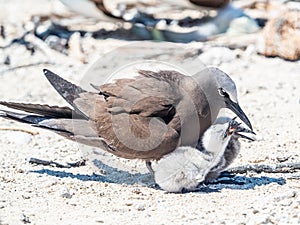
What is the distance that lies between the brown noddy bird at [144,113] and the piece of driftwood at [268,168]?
1.16ft

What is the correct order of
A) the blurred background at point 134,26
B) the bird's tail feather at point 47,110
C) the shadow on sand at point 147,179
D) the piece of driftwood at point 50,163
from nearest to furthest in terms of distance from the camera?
the shadow on sand at point 147,179 → the bird's tail feather at point 47,110 → the piece of driftwood at point 50,163 → the blurred background at point 134,26

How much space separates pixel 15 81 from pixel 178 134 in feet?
11.5

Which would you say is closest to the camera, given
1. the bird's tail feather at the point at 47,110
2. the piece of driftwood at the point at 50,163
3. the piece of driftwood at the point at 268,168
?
the piece of driftwood at the point at 268,168

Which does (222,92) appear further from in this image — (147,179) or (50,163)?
(50,163)

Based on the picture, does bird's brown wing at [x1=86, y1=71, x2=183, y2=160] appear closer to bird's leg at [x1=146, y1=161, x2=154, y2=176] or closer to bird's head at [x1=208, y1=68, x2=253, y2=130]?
bird's leg at [x1=146, y1=161, x2=154, y2=176]

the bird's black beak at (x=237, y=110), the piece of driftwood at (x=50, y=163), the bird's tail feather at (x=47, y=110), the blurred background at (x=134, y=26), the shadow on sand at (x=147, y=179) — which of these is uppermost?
the bird's black beak at (x=237, y=110)

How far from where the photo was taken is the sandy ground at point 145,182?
449 centimetres

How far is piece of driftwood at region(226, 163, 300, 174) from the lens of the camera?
543 cm

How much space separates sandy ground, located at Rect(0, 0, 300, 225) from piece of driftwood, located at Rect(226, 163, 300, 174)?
0.04 m

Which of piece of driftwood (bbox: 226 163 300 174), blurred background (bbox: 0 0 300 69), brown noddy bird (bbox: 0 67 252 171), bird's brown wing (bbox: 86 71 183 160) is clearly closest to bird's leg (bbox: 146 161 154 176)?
brown noddy bird (bbox: 0 67 252 171)

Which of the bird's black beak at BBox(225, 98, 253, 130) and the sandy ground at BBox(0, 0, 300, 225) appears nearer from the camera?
the sandy ground at BBox(0, 0, 300, 225)

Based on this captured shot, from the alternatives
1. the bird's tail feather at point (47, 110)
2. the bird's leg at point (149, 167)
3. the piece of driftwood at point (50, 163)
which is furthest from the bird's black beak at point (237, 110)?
the piece of driftwood at point (50, 163)

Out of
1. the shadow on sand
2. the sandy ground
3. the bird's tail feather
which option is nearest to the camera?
the sandy ground

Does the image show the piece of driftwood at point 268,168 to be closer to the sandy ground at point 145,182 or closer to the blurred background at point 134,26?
the sandy ground at point 145,182
